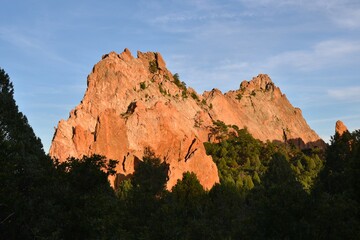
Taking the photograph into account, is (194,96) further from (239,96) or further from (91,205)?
(91,205)

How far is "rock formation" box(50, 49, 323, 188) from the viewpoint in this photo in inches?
3947

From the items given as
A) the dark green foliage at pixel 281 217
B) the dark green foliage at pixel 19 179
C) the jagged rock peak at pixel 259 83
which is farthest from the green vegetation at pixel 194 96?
the dark green foliage at pixel 19 179

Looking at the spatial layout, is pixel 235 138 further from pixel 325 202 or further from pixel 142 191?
pixel 325 202

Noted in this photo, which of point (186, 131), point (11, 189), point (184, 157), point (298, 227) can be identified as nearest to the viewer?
point (11, 189)

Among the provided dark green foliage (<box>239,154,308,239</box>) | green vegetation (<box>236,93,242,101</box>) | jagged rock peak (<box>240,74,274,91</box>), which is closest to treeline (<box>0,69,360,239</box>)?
dark green foliage (<box>239,154,308,239</box>)

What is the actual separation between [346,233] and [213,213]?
38347mm

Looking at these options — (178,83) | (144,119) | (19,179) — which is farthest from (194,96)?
(19,179)

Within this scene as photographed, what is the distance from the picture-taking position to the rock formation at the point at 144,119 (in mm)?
100250

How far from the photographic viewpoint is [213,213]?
6506 cm

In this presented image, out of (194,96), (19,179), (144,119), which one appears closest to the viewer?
(19,179)

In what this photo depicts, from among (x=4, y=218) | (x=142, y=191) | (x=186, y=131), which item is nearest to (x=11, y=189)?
(x=4, y=218)

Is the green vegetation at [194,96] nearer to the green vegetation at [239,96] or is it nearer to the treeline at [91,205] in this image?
the green vegetation at [239,96]

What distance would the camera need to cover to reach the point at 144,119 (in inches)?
4405

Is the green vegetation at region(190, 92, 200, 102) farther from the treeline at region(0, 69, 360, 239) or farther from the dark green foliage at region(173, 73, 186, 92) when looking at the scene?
the treeline at region(0, 69, 360, 239)
